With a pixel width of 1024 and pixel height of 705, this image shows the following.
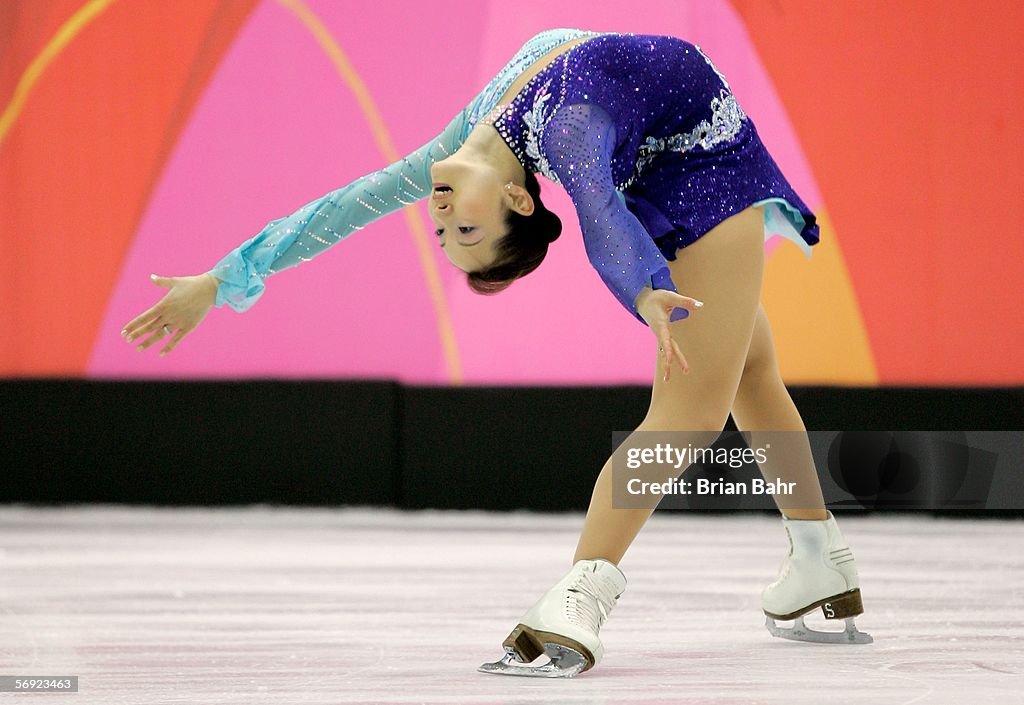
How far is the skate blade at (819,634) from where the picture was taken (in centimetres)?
206

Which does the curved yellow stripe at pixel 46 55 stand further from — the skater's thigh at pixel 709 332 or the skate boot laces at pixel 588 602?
the skate boot laces at pixel 588 602

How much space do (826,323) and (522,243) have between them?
2721 mm

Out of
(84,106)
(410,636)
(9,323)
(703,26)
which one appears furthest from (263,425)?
(410,636)

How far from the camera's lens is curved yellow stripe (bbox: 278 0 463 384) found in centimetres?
446

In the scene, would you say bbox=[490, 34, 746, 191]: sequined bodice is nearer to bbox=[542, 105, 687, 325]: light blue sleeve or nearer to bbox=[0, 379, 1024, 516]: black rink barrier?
bbox=[542, 105, 687, 325]: light blue sleeve

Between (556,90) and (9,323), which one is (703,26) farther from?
(556,90)

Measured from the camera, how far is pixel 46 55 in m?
4.57

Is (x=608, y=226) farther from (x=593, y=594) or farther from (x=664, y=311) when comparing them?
(x=593, y=594)

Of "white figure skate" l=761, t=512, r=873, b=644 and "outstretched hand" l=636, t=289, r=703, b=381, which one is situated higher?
"outstretched hand" l=636, t=289, r=703, b=381

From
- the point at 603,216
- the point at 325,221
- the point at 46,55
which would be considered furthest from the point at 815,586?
the point at 46,55

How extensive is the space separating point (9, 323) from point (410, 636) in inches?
116

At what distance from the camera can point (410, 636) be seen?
6.89ft

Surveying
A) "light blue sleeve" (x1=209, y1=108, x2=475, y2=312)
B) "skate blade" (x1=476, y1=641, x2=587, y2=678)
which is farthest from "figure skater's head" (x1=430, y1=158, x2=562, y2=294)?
"skate blade" (x1=476, y1=641, x2=587, y2=678)

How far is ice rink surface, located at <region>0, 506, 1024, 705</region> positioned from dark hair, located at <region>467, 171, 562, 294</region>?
520 mm
